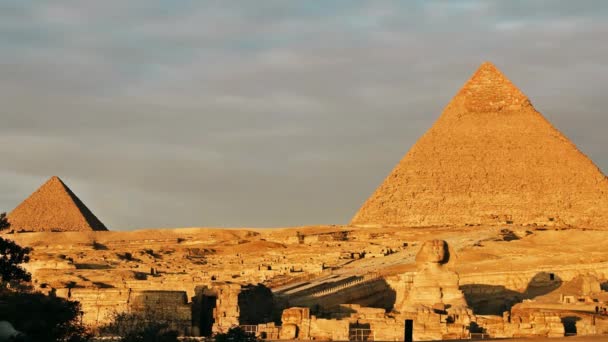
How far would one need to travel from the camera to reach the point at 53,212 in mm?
102688

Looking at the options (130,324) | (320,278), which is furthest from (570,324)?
(320,278)

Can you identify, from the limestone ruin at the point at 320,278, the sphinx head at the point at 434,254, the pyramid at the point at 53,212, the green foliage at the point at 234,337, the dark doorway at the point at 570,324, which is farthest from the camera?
the pyramid at the point at 53,212

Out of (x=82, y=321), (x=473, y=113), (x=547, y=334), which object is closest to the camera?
(x=547, y=334)

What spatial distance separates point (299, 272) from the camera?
1880 inches

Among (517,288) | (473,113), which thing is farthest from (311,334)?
(473,113)

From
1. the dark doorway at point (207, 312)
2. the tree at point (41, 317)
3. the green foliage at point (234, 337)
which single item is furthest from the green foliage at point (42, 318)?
the dark doorway at point (207, 312)

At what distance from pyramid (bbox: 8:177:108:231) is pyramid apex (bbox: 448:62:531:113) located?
6159 centimetres

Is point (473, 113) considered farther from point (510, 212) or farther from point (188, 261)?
point (188, 261)

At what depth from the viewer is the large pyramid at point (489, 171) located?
14838 cm

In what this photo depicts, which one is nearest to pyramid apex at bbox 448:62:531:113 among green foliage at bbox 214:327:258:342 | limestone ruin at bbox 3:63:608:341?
limestone ruin at bbox 3:63:608:341

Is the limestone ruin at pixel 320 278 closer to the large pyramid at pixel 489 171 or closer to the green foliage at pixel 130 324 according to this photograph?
the green foliage at pixel 130 324

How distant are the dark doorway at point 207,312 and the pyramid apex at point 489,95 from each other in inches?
5008

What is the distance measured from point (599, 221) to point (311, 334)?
4626 inches

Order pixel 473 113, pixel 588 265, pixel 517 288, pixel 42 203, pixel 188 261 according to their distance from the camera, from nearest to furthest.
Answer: pixel 517 288
pixel 588 265
pixel 188 261
pixel 42 203
pixel 473 113
